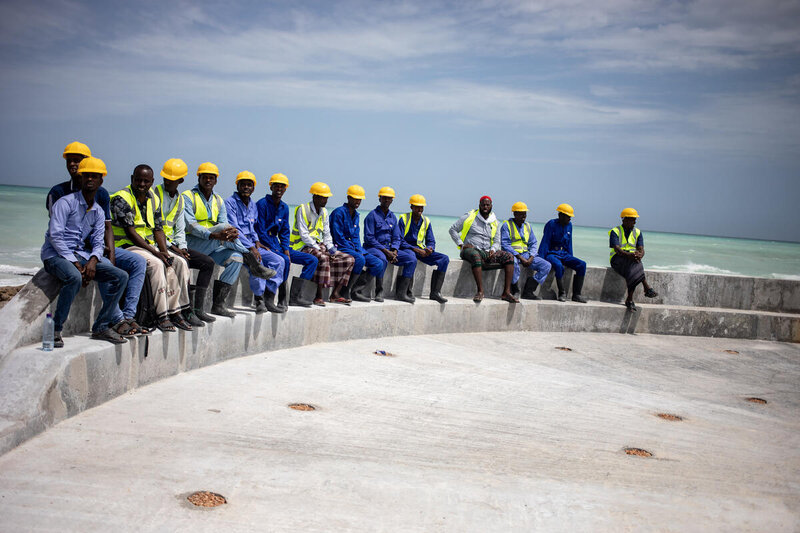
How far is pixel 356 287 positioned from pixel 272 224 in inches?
69.6

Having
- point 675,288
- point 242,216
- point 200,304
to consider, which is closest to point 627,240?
point 675,288

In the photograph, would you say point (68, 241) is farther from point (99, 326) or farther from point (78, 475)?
point (78, 475)

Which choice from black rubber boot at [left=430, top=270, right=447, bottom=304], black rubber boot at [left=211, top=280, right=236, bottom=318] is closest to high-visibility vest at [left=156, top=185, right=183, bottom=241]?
black rubber boot at [left=211, top=280, right=236, bottom=318]

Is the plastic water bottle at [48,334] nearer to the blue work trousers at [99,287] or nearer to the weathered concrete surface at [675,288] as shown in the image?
the blue work trousers at [99,287]

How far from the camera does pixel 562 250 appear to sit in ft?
40.6

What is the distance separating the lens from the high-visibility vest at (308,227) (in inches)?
374

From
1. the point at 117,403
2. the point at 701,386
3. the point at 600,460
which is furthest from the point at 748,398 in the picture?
the point at 117,403

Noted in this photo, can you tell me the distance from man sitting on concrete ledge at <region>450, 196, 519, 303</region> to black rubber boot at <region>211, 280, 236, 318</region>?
463 centimetres

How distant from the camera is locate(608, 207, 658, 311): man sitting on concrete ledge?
1224 centimetres

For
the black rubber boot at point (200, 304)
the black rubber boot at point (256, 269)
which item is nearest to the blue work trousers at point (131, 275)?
the black rubber boot at point (200, 304)

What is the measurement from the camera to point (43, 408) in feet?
15.6

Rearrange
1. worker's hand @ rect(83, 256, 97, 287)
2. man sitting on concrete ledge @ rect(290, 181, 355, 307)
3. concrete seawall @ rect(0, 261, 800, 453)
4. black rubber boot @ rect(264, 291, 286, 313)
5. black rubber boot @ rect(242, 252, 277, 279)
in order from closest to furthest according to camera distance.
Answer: concrete seawall @ rect(0, 261, 800, 453) → worker's hand @ rect(83, 256, 97, 287) → black rubber boot @ rect(242, 252, 277, 279) → black rubber boot @ rect(264, 291, 286, 313) → man sitting on concrete ledge @ rect(290, 181, 355, 307)

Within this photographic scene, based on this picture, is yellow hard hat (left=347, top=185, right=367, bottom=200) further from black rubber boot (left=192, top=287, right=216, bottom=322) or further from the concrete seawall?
black rubber boot (left=192, top=287, right=216, bottom=322)

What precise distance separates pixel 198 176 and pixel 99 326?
8.37 feet
